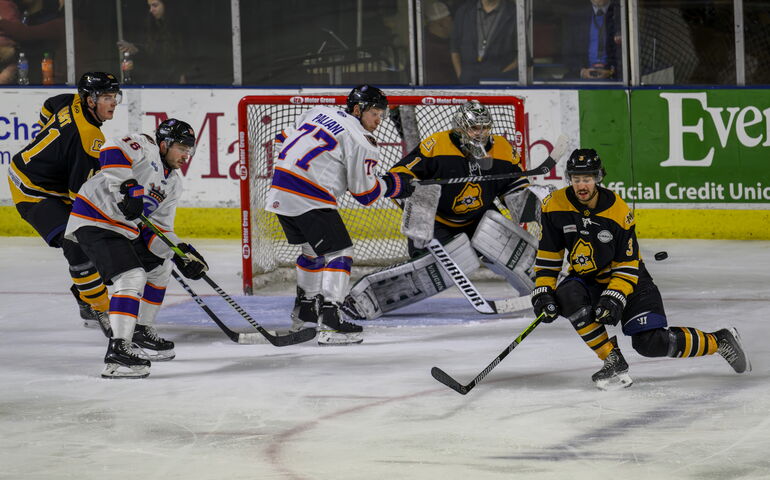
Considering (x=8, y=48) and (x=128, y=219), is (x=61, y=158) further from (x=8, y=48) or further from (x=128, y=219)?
(x=8, y=48)

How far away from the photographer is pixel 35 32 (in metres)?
7.62

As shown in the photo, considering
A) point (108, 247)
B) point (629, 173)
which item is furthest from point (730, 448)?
point (629, 173)

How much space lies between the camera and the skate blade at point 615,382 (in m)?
3.68

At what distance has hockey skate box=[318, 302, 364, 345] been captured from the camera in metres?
4.57

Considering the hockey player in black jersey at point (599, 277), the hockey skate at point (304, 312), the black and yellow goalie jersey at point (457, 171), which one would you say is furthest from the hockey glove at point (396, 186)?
the hockey player in black jersey at point (599, 277)

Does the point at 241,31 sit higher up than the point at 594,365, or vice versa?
the point at 241,31

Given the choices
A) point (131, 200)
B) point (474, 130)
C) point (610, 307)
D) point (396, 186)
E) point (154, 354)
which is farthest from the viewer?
point (474, 130)

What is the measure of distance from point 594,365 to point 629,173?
3.30 metres

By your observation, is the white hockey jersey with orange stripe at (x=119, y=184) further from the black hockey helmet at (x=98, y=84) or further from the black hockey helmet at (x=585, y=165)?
the black hockey helmet at (x=585, y=165)

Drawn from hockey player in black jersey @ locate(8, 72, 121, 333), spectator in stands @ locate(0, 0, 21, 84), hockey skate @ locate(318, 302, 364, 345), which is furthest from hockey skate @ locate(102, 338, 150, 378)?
spectator in stands @ locate(0, 0, 21, 84)

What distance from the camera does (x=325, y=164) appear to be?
184 inches

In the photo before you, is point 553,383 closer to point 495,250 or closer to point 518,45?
point 495,250

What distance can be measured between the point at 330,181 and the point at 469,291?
2.60ft

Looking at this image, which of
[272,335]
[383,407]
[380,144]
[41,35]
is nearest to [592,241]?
[383,407]
